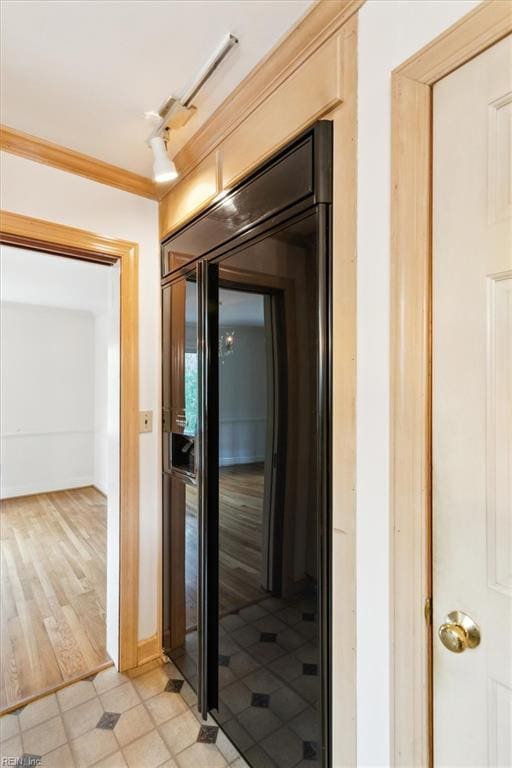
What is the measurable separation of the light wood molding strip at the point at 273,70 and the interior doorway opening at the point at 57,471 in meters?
0.86

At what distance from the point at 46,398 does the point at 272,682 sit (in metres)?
5.15

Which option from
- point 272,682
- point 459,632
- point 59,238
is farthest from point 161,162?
point 272,682

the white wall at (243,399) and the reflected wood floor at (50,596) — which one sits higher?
the white wall at (243,399)

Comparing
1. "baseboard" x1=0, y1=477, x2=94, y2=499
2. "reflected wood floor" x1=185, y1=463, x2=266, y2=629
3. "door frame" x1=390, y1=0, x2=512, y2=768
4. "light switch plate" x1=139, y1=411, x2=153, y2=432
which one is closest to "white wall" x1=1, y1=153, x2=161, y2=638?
"light switch plate" x1=139, y1=411, x2=153, y2=432

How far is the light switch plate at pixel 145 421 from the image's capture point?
6.53 feet

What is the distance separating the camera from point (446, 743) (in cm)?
83

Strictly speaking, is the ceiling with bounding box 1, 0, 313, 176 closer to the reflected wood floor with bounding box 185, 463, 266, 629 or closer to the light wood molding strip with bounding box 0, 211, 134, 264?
the light wood molding strip with bounding box 0, 211, 134, 264

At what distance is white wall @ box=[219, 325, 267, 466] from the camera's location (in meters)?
1.31

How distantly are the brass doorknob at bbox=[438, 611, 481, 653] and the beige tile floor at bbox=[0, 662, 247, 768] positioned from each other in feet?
3.94

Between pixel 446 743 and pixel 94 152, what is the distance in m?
2.42

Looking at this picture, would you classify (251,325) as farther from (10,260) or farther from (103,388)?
(103,388)

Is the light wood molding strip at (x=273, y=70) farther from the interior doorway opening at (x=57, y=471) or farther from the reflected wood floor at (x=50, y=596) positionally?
the reflected wood floor at (x=50, y=596)

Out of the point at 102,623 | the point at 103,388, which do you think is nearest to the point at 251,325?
the point at 102,623

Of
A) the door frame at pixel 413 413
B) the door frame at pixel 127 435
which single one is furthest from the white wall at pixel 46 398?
the door frame at pixel 413 413
